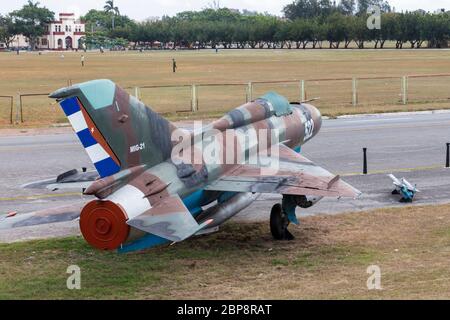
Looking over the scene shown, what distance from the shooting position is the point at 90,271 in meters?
16.6

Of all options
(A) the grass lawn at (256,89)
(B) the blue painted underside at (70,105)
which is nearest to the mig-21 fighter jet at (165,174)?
(B) the blue painted underside at (70,105)

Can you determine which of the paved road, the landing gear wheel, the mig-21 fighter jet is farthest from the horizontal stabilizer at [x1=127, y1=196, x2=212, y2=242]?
the paved road

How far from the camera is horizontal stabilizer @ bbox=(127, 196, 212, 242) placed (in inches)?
578

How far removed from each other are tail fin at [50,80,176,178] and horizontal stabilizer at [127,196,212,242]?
133cm

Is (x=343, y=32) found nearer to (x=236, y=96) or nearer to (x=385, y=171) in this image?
Result: (x=236, y=96)

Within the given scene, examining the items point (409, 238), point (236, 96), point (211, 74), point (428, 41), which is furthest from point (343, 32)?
point (409, 238)

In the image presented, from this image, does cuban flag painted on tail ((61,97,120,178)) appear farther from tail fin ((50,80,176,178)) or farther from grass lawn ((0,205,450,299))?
grass lawn ((0,205,450,299))

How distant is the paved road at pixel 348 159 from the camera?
24.0 m

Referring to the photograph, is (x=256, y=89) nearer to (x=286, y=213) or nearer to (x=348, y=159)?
(x=348, y=159)

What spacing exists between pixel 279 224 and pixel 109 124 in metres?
5.86

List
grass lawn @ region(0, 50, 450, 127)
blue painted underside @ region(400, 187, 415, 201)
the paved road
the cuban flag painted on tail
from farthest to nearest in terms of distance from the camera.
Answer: grass lawn @ region(0, 50, 450, 127) < the paved road < blue painted underside @ region(400, 187, 415, 201) < the cuban flag painted on tail

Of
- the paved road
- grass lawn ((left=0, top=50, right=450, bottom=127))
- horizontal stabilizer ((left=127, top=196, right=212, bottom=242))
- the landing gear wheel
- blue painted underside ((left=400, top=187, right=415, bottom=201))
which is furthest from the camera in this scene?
grass lawn ((left=0, top=50, right=450, bottom=127))

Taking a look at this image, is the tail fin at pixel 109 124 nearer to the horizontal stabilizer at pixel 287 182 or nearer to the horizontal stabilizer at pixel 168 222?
the horizontal stabilizer at pixel 168 222
